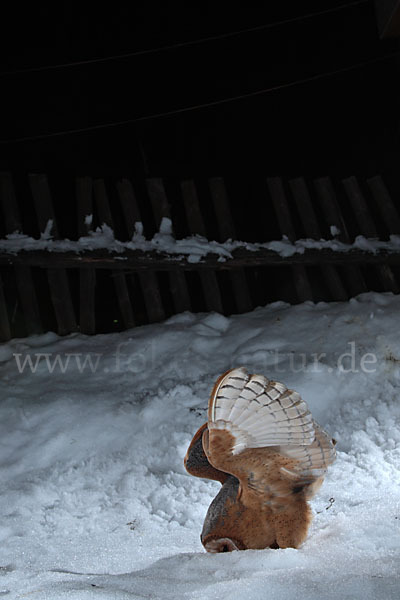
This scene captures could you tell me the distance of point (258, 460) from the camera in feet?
5.18

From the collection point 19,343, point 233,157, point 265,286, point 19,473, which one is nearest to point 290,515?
point 19,473

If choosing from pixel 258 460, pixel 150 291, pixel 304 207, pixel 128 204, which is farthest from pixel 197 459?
pixel 304 207

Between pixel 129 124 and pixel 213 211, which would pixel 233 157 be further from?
pixel 129 124

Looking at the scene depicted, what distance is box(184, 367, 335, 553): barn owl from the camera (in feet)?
4.90

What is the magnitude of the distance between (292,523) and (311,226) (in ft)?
9.90

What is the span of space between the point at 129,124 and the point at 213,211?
3.33 ft

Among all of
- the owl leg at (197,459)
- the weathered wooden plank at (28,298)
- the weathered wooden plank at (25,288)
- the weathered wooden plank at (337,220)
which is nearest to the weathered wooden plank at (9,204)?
the weathered wooden plank at (25,288)

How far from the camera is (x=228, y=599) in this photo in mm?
1158

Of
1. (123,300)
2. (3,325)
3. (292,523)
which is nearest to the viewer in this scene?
(292,523)

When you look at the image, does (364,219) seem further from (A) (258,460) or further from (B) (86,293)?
(A) (258,460)

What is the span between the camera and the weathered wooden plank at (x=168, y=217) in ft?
13.6

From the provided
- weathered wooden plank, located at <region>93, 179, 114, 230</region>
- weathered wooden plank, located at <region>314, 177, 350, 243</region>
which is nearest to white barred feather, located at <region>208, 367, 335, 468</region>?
weathered wooden plank, located at <region>93, 179, 114, 230</region>

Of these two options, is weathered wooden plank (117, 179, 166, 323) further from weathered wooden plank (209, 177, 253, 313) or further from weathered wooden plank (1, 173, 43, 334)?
weathered wooden plank (1, 173, 43, 334)

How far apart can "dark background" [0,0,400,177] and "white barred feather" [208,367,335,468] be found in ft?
11.2
